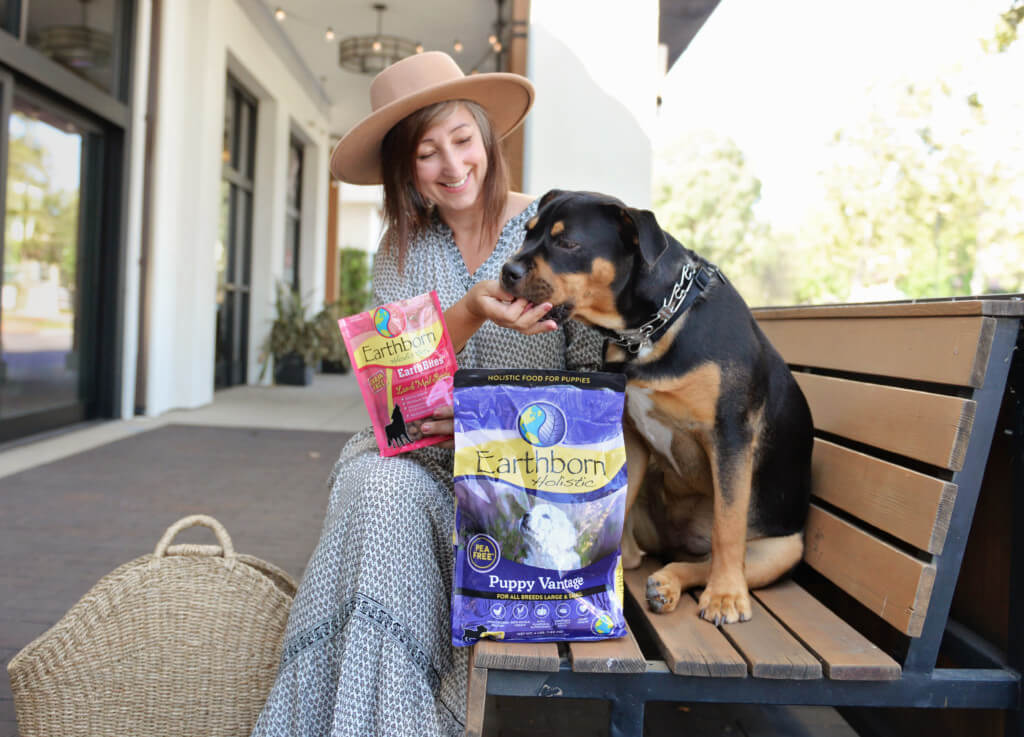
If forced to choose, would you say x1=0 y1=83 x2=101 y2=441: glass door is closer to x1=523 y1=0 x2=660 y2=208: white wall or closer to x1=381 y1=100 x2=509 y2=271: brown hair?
x1=523 y1=0 x2=660 y2=208: white wall

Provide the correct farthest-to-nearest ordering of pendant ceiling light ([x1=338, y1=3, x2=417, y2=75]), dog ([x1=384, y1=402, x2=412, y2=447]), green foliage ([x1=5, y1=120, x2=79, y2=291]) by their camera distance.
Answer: pendant ceiling light ([x1=338, y1=3, x2=417, y2=75]), green foliage ([x1=5, y1=120, x2=79, y2=291]), dog ([x1=384, y1=402, x2=412, y2=447])

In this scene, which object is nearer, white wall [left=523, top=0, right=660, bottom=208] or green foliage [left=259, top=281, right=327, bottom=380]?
white wall [left=523, top=0, right=660, bottom=208]

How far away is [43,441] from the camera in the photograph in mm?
5980

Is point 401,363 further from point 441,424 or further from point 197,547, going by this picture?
point 197,547

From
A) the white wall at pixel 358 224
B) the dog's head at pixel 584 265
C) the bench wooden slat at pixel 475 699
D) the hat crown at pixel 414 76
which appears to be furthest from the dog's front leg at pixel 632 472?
the white wall at pixel 358 224

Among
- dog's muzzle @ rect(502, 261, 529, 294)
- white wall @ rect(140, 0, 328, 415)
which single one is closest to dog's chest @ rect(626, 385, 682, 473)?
dog's muzzle @ rect(502, 261, 529, 294)

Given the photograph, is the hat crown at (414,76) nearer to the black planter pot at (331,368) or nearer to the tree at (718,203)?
the black planter pot at (331,368)

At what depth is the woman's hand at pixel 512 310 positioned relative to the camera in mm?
1815

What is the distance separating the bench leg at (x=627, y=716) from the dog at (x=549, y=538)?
268 millimetres

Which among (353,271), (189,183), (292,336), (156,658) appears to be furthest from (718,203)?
(156,658)

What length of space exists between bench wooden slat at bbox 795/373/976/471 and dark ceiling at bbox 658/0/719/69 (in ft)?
17.6

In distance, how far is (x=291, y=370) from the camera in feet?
39.9

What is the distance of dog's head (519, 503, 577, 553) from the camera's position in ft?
5.08

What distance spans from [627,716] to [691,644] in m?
0.19
